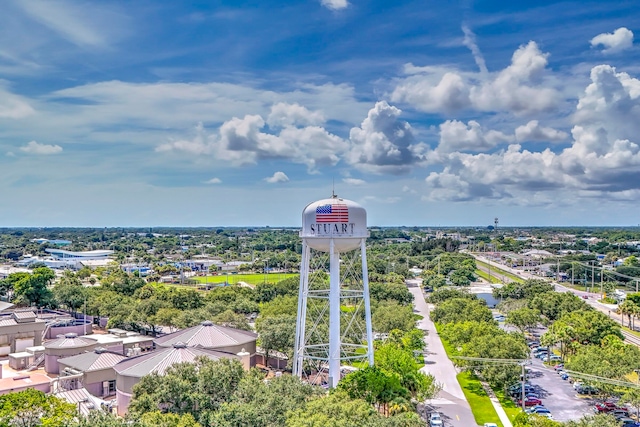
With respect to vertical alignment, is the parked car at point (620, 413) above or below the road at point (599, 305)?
below

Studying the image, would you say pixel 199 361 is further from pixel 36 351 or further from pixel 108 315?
pixel 108 315

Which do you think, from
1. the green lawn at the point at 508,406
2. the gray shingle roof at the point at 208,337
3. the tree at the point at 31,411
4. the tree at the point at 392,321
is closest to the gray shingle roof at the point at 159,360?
the gray shingle roof at the point at 208,337

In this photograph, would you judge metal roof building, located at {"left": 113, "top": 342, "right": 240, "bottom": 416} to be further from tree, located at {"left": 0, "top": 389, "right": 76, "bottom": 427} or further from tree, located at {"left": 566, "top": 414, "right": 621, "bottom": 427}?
tree, located at {"left": 566, "top": 414, "right": 621, "bottom": 427}

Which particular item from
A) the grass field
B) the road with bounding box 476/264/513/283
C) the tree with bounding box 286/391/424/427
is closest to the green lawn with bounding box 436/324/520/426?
the tree with bounding box 286/391/424/427

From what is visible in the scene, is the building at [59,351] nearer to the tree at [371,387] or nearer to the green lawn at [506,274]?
the tree at [371,387]

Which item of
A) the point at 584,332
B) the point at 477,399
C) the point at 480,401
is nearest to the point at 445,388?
the point at 477,399

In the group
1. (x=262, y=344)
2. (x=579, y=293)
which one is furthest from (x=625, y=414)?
(x=579, y=293)
